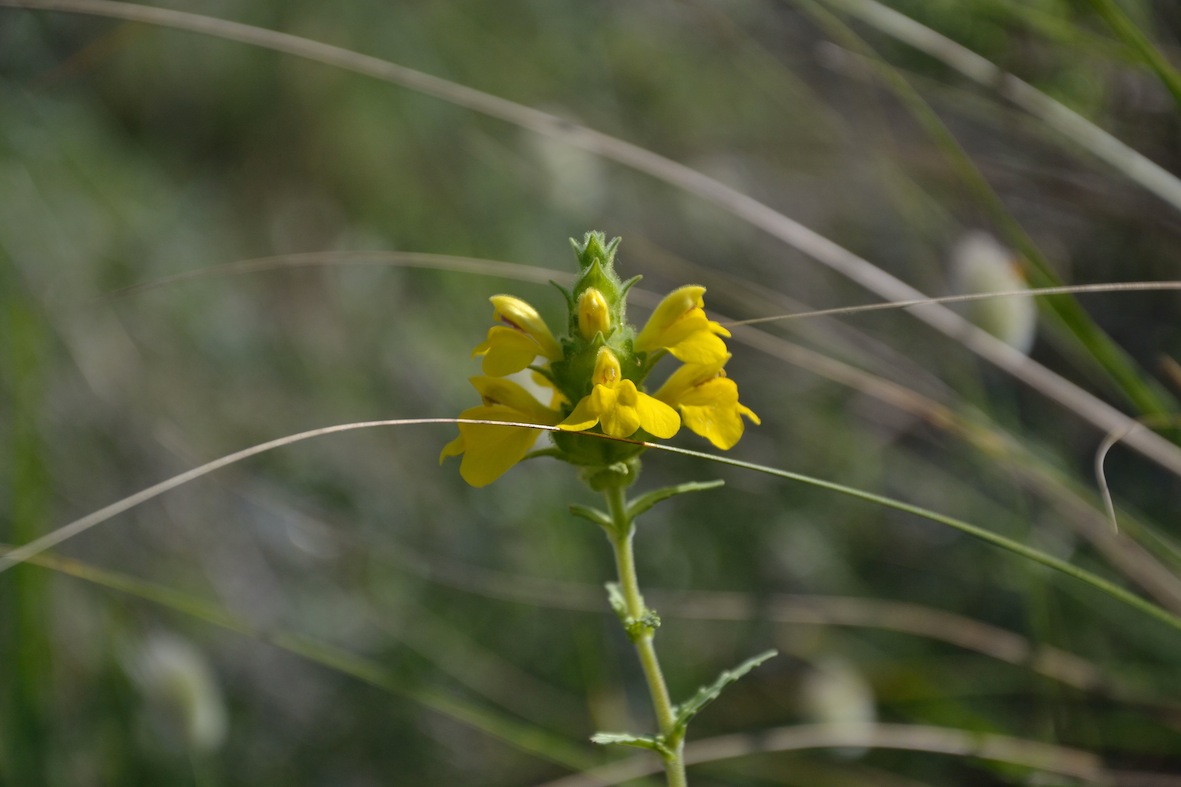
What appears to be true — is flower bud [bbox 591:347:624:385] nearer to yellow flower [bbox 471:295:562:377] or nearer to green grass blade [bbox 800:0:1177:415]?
yellow flower [bbox 471:295:562:377]

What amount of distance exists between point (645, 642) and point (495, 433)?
0.31 m

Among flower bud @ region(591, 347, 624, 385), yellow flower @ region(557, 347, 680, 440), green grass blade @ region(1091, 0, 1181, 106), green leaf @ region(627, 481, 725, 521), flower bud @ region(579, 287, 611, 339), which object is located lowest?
green leaf @ region(627, 481, 725, 521)

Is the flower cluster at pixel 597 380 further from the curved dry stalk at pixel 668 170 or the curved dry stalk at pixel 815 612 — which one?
the curved dry stalk at pixel 815 612

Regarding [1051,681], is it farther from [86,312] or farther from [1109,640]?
[86,312]

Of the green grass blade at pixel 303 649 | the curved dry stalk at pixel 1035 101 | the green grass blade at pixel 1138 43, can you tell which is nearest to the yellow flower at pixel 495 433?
the green grass blade at pixel 303 649

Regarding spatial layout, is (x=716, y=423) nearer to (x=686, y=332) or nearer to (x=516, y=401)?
(x=686, y=332)

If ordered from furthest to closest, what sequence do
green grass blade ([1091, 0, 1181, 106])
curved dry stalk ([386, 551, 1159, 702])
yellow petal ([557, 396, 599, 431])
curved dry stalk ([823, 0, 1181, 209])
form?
curved dry stalk ([386, 551, 1159, 702]) < curved dry stalk ([823, 0, 1181, 209]) < green grass blade ([1091, 0, 1181, 106]) < yellow petal ([557, 396, 599, 431])

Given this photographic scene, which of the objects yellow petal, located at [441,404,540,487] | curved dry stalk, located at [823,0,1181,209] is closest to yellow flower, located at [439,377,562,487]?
yellow petal, located at [441,404,540,487]

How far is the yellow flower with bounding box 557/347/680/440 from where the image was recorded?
106cm

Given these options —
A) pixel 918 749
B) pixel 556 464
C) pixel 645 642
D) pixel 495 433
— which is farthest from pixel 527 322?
pixel 556 464

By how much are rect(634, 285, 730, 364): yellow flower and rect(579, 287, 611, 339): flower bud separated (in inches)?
4.0

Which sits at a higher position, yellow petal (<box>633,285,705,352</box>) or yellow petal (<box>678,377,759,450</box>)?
yellow petal (<box>633,285,705,352</box>)

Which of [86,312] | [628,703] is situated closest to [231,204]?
[86,312]

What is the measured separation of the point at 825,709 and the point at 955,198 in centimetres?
198
